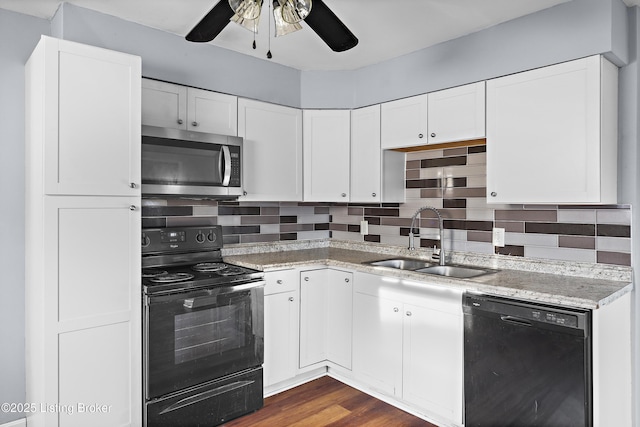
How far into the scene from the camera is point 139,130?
2299mm

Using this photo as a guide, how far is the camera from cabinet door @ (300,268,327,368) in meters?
3.03

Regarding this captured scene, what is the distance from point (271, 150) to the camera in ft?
10.7

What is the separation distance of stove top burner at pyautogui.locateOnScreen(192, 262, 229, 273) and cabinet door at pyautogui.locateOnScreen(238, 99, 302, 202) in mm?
523

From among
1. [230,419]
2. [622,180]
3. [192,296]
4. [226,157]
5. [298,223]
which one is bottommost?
[230,419]

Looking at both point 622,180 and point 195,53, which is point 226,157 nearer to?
point 195,53

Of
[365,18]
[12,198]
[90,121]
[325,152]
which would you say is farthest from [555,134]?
[12,198]

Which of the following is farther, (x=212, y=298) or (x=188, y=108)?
(x=188, y=108)

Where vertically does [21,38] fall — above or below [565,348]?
above

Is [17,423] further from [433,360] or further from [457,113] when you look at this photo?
[457,113]

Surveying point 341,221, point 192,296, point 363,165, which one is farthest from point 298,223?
point 192,296

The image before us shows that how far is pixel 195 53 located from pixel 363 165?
1477 millimetres

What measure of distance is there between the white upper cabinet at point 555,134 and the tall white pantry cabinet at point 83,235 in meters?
2.09

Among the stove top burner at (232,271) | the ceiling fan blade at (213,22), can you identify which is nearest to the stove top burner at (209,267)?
the stove top burner at (232,271)

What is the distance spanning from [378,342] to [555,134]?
1.67 meters
